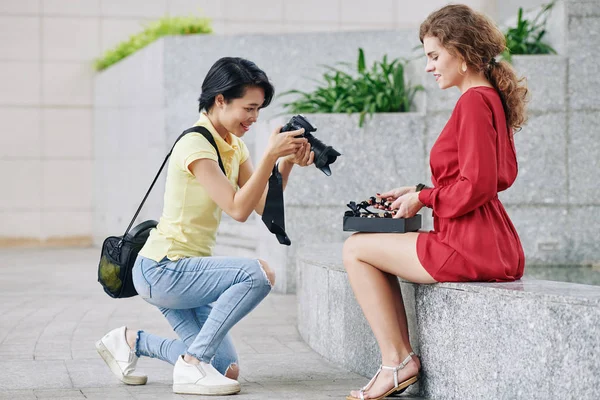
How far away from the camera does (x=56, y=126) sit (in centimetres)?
1434

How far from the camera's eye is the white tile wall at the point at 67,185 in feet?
46.8

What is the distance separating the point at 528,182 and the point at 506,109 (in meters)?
3.96

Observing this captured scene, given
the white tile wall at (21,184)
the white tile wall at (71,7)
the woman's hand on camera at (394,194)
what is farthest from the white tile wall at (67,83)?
the woman's hand on camera at (394,194)

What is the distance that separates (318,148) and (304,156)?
0.27 feet

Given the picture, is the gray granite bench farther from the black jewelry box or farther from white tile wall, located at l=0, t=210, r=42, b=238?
white tile wall, located at l=0, t=210, r=42, b=238

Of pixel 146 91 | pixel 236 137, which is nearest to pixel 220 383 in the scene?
pixel 236 137

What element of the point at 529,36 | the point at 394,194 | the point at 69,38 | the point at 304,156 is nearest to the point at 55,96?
the point at 69,38

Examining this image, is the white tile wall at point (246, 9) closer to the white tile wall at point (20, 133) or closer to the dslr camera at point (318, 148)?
the white tile wall at point (20, 133)

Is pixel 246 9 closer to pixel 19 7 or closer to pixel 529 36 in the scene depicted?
pixel 19 7

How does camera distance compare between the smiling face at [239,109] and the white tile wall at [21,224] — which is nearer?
the smiling face at [239,109]

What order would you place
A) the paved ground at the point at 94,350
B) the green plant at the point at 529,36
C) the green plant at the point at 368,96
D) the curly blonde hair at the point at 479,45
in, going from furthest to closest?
the green plant at the point at 529,36 → the green plant at the point at 368,96 → the paved ground at the point at 94,350 → the curly blonde hair at the point at 479,45

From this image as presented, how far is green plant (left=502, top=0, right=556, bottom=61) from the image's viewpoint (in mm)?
8109

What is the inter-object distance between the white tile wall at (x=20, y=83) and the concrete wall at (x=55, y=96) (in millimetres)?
14

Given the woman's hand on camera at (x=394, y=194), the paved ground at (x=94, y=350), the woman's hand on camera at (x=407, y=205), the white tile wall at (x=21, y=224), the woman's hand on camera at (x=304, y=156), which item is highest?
the woman's hand on camera at (x=304, y=156)
